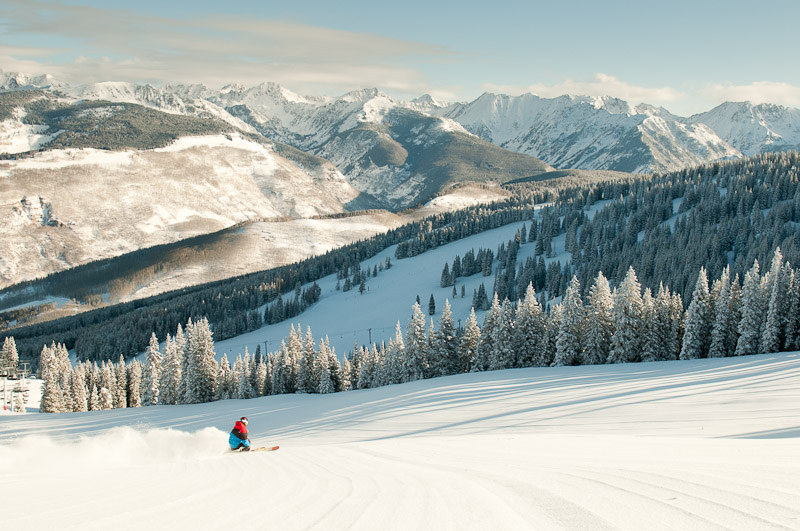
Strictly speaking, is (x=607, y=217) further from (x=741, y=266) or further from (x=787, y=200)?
(x=741, y=266)

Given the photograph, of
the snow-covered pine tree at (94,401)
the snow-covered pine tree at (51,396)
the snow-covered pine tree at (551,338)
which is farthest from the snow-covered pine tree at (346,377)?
the snow-covered pine tree at (51,396)

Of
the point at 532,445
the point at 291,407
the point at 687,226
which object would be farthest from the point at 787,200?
the point at 532,445

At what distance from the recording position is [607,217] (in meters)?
198

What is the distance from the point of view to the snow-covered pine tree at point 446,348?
64.2 meters

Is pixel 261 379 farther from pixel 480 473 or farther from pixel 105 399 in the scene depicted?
pixel 480 473

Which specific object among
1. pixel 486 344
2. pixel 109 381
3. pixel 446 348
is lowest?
pixel 109 381

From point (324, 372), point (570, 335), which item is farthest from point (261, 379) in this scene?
point (570, 335)

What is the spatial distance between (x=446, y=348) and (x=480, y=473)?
182ft

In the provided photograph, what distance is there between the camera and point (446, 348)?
64938 millimetres

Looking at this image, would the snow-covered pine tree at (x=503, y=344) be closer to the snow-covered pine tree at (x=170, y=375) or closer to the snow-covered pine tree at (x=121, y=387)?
the snow-covered pine tree at (x=170, y=375)

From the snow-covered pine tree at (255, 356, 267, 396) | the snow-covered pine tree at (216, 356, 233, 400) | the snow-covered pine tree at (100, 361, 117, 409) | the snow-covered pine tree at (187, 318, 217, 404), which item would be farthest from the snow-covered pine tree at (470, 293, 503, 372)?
the snow-covered pine tree at (100, 361, 117, 409)

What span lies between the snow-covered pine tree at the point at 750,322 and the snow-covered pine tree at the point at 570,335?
1431 centimetres

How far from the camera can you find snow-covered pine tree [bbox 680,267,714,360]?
5366 centimetres

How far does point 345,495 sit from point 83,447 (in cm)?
1608
